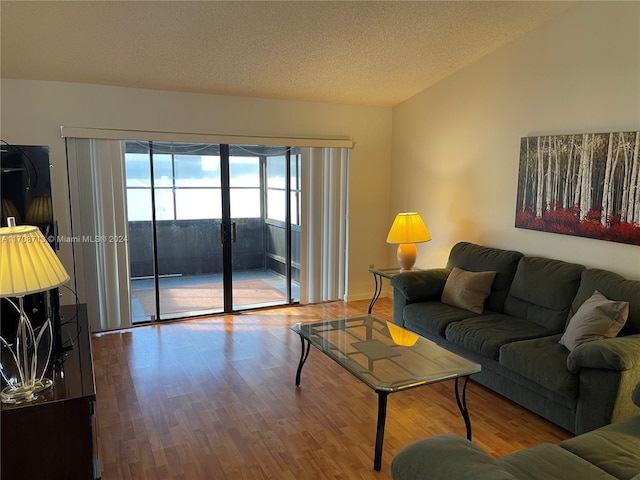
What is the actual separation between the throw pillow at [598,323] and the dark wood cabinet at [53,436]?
2.68 meters

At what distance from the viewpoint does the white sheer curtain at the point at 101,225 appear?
435cm

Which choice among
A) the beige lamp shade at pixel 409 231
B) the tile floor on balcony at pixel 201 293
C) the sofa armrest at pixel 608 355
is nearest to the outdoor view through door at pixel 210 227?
the tile floor on balcony at pixel 201 293

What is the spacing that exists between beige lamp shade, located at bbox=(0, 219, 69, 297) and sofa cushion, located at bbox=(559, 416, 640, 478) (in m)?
2.25

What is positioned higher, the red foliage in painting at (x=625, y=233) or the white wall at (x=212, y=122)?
the white wall at (x=212, y=122)

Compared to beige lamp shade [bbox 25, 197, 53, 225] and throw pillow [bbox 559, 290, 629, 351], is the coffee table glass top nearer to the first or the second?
throw pillow [bbox 559, 290, 629, 351]

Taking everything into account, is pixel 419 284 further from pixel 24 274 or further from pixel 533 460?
pixel 24 274

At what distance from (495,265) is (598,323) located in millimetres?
1213

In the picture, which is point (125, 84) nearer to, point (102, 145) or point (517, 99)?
point (102, 145)

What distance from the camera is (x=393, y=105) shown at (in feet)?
18.5

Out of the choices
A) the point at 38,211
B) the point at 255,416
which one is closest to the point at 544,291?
the point at 255,416

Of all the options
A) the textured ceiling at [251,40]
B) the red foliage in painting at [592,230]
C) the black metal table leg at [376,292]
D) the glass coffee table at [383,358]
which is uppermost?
the textured ceiling at [251,40]

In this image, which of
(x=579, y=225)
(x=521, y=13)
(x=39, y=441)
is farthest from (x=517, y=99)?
(x=39, y=441)

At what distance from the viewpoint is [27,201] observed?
10.1 ft

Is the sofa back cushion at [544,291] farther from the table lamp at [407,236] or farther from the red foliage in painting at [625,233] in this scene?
the table lamp at [407,236]
